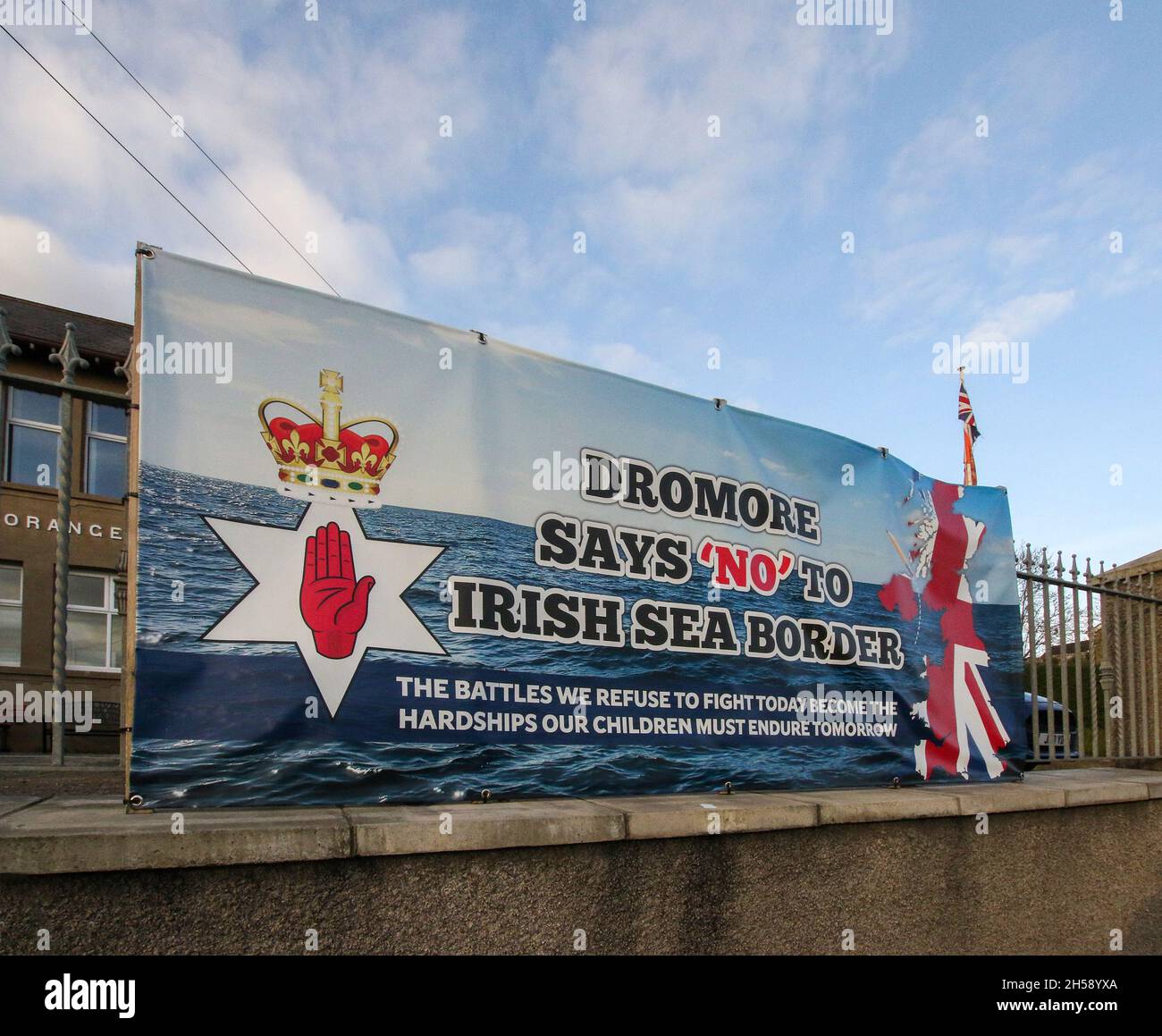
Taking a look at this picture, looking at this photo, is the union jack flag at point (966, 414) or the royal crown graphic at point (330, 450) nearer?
the royal crown graphic at point (330, 450)

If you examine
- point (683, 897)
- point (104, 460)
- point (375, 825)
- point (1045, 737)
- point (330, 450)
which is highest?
point (104, 460)

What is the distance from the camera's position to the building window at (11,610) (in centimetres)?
1638

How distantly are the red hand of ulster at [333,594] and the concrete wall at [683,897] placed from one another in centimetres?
81

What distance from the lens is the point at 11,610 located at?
1658cm

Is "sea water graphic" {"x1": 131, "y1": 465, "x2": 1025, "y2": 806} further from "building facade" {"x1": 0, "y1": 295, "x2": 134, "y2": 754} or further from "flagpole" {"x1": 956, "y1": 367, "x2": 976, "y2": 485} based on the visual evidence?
"building facade" {"x1": 0, "y1": 295, "x2": 134, "y2": 754}

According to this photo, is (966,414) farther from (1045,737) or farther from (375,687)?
(375,687)

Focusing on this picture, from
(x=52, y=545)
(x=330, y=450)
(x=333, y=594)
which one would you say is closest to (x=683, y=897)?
(x=333, y=594)

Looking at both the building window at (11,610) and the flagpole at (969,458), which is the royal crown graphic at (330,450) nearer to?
the flagpole at (969,458)

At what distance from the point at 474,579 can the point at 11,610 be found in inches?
645

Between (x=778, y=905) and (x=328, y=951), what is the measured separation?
2080 millimetres

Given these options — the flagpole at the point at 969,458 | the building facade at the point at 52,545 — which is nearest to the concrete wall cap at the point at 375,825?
the flagpole at the point at 969,458

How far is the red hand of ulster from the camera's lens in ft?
11.1

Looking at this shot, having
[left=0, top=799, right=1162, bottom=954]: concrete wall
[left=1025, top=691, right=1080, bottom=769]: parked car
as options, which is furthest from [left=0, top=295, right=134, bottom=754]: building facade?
[left=1025, top=691, right=1080, bottom=769]: parked car

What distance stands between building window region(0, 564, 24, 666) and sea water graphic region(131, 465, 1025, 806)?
16015mm
